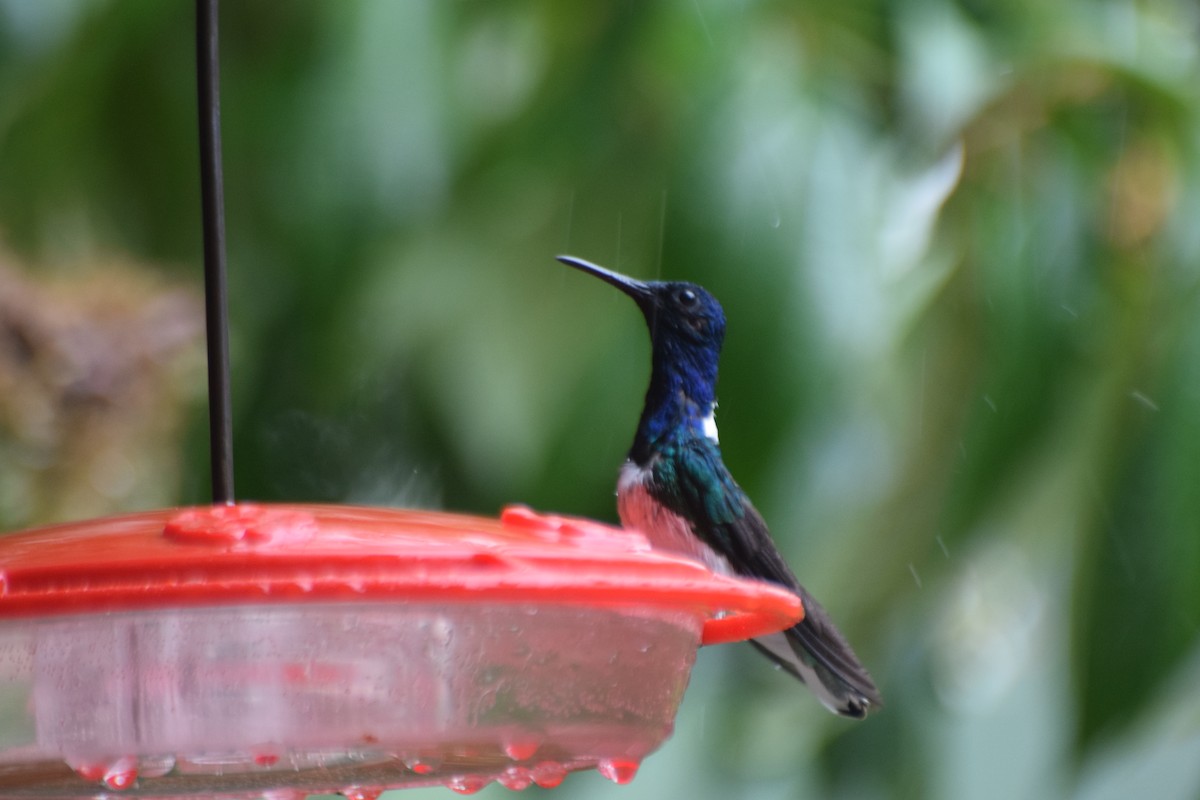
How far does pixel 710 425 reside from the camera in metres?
1.93

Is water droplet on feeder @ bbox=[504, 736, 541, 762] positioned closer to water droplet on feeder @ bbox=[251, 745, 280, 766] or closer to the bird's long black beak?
water droplet on feeder @ bbox=[251, 745, 280, 766]

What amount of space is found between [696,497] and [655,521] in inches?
2.2

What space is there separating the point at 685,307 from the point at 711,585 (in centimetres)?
73

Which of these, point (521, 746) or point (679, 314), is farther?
point (679, 314)

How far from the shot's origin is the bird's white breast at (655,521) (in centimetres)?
172

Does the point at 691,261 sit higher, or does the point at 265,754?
the point at 691,261

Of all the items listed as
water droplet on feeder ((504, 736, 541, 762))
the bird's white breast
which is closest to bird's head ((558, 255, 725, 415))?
the bird's white breast

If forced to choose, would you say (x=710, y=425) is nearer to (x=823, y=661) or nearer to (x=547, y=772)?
(x=823, y=661)

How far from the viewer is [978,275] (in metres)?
2.17

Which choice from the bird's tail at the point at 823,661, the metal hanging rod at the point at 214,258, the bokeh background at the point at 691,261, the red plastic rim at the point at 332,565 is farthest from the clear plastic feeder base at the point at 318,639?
the bokeh background at the point at 691,261

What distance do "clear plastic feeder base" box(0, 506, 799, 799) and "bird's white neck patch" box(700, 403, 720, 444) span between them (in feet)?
2.14

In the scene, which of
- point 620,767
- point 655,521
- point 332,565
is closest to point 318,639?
point 332,565

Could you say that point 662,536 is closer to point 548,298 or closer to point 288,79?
point 548,298

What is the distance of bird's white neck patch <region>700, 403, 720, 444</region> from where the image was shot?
1.90 meters
